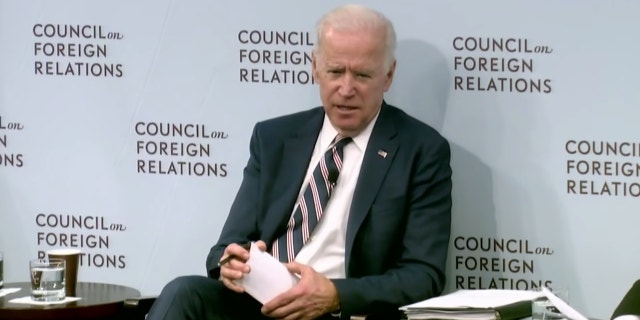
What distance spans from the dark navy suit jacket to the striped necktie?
38 millimetres

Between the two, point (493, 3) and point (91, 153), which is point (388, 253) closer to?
point (493, 3)

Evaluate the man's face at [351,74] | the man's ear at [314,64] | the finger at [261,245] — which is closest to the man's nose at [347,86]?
the man's face at [351,74]

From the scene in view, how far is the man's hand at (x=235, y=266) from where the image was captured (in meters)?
3.73

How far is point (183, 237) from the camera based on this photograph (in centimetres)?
460

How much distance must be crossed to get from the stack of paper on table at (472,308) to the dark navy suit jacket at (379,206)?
15cm

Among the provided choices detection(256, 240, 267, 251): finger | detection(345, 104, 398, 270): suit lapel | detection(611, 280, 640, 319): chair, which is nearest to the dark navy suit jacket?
detection(345, 104, 398, 270): suit lapel

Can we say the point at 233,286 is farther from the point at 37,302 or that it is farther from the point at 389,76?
the point at 389,76

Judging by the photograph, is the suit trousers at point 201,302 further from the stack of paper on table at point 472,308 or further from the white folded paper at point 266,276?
the stack of paper on table at point 472,308

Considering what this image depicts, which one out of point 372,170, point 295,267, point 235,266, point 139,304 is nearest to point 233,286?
point 235,266

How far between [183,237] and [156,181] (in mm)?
250

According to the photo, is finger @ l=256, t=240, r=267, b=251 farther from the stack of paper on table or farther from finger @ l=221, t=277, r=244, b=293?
the stack of paper on table

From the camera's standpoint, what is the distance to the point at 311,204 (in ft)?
13.3

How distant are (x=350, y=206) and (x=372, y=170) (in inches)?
5.8

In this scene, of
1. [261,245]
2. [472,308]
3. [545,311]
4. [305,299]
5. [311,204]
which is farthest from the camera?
[311,204]
